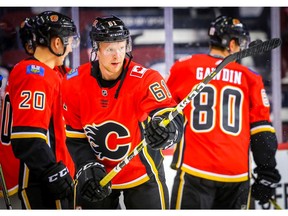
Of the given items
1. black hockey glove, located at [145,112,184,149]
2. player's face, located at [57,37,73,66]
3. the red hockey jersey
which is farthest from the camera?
player's face, located at [57,37,73,66]

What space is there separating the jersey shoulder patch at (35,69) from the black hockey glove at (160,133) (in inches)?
27.2

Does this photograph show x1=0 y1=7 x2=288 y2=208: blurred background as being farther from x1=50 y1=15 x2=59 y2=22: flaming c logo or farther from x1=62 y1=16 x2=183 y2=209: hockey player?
x1=62 y1=16 x2=183 y2=209: hockey player

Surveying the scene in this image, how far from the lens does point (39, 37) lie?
387cm

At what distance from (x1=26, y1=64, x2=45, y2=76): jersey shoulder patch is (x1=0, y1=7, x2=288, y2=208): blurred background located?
10 cm

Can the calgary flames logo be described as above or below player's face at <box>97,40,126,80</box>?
above

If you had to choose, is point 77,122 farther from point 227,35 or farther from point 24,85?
point 227,35

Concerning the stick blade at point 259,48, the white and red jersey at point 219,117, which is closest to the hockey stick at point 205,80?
the stick blade at point 259,48

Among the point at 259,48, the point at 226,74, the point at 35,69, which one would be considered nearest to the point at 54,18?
the point at 35,69

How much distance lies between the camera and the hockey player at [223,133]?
12.9ft

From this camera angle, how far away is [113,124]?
366cm

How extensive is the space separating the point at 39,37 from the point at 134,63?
0.51 metres

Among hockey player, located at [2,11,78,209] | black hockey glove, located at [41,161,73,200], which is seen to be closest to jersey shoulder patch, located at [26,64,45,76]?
hockey player, located at [2,11,78,209]

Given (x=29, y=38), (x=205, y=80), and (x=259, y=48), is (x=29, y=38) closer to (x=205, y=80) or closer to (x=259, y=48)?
(x=205, y=80)

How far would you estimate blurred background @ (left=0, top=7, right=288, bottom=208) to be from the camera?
392 centimetres
